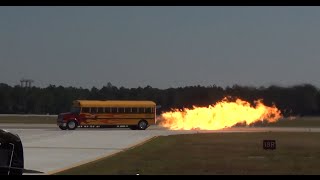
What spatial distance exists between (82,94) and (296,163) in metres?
62.0

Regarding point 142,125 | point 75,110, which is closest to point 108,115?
point 75,110

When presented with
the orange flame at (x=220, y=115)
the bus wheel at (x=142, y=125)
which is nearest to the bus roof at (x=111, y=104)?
the bus wheel at (x=142, y=125)

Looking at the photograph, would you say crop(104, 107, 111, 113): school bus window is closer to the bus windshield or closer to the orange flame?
the bus windshield

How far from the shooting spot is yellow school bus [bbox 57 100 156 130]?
4547 centimetres

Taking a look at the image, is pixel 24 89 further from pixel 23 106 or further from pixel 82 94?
pixel 82 94

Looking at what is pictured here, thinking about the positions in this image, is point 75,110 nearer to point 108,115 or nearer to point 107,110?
point 107,110

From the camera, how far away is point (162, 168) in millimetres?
14969

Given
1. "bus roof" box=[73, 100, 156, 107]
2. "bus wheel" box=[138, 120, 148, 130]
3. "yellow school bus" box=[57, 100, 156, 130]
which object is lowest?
"bus wheel" box=[138, 120, 148, 130]

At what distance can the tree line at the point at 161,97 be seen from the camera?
43.2 m

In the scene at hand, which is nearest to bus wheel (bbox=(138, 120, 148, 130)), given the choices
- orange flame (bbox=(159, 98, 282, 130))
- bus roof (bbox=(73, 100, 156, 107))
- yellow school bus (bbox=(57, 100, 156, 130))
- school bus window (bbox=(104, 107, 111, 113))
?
yellow school bus (bbox=(57, 100, 156, 130))

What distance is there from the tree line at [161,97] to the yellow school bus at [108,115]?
8.67m

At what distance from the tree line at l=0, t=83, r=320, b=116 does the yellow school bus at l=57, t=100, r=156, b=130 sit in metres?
8.67

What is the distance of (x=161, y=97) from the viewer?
6769cm
